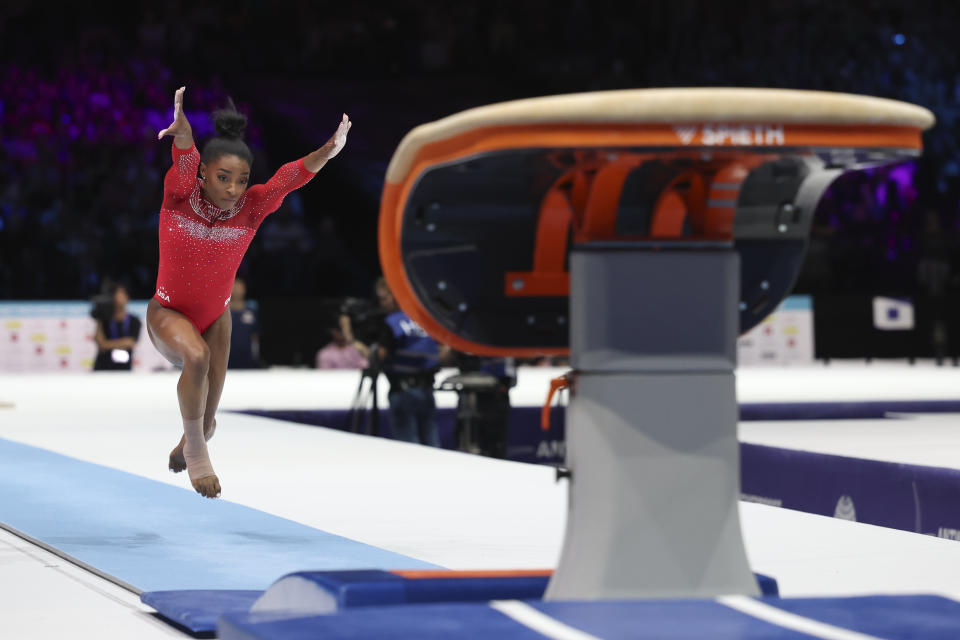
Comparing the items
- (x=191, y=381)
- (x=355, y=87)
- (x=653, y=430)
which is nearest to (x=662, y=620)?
(x=653, y=430)

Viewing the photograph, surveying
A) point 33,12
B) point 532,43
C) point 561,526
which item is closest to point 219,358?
point 561,526

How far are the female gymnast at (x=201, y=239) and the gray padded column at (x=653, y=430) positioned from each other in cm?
186

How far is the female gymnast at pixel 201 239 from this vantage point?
4.27m

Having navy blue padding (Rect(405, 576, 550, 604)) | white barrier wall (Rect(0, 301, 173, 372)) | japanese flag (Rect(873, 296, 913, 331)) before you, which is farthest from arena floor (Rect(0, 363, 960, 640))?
japanese flag (Rect(873, 296, 913, 331))

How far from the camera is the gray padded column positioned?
248 cm

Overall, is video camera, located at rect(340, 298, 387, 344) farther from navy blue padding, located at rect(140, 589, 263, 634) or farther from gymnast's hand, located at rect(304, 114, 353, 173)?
navy blue padding, located at rect(140, 589, 263, 634)

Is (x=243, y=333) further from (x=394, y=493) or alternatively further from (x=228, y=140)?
(x=228, y=140)

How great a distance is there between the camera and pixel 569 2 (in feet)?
70.4

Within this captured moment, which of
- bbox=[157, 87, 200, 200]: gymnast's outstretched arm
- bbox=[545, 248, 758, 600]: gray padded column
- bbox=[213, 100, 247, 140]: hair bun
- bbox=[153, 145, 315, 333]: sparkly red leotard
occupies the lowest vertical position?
bbox=[545, 248, 758, 600]: gray padded column

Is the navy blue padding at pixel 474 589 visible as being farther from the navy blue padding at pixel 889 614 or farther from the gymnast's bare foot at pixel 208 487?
the gymnast's bare foot at pixel 208 487

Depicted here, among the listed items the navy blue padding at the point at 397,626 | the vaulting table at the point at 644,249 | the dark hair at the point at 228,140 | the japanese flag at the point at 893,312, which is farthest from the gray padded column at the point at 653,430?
the japanese flag at the point at 893,312

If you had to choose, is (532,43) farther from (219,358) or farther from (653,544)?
(653,544)

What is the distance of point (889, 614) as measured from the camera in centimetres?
233

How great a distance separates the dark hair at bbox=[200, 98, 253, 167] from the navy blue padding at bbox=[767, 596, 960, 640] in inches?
95.0
